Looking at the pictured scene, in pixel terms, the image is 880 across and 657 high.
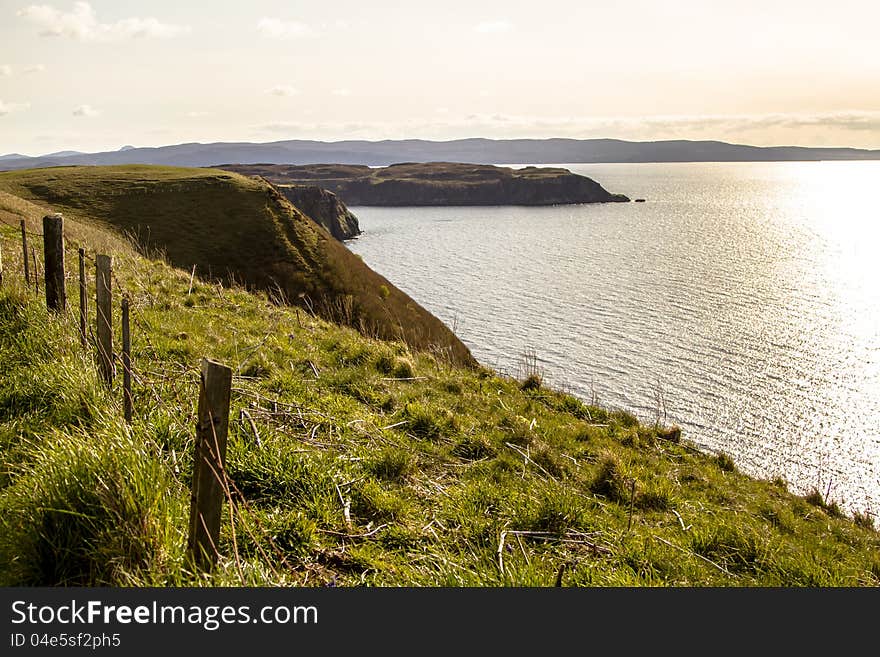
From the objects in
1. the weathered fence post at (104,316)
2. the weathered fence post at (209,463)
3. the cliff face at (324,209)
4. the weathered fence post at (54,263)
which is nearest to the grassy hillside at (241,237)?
the weathered fence post at (54,263)

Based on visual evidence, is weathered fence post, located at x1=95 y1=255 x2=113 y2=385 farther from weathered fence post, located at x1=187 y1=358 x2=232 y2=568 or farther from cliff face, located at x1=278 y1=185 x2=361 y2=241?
cliff face, located at x1=278 y1=185 x2=361 y2=241

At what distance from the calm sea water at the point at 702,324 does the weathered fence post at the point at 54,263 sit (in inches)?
634

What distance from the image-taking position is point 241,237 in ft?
126

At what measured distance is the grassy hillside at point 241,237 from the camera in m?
33.4

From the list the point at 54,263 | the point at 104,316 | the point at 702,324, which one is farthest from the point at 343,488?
the point at 702,324

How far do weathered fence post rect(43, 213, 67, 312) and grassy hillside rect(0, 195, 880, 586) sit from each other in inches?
12.7

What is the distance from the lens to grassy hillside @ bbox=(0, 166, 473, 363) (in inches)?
1316

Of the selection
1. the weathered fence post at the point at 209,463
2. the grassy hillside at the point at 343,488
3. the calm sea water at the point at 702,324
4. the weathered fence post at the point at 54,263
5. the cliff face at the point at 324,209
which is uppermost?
the cliff face at the point at 324,209

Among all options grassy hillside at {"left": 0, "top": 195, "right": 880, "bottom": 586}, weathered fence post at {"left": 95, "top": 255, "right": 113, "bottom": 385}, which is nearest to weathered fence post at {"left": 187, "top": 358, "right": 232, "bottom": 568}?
grassy hillside at {"left": 0, "top": 195, "right": 880, "bottom": 586}

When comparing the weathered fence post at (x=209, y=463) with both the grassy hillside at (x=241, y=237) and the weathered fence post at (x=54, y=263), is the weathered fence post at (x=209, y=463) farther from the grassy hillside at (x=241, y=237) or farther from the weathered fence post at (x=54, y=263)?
the grassy hillside at (x=241, y=237)

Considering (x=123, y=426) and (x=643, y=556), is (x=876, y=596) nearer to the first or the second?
(x=643, y=556)

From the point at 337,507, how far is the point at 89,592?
8.10 feet

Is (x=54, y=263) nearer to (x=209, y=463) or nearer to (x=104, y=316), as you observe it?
(x=104, y=316)

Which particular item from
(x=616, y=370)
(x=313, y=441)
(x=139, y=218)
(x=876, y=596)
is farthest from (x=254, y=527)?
(x=139, y=218)
